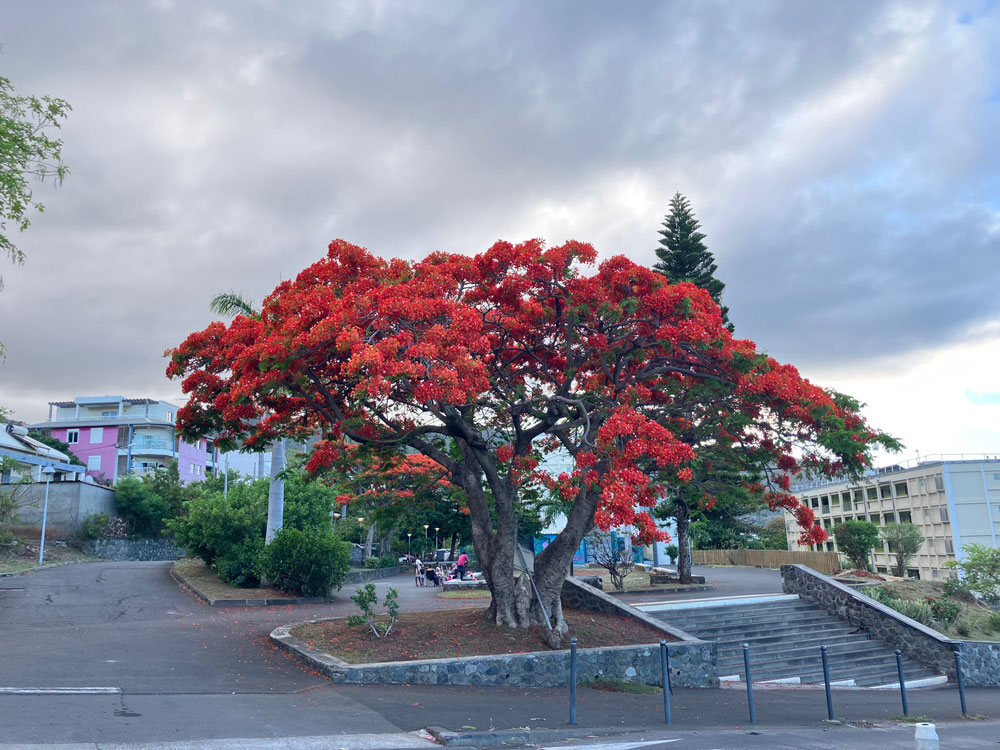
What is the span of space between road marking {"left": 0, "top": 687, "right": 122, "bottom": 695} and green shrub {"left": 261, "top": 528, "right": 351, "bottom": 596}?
1122cm

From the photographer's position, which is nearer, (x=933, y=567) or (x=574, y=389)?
(x=574, y=389)

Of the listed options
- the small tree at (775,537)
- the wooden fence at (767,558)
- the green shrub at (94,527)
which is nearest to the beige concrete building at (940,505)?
the wooden fence at (767,558)

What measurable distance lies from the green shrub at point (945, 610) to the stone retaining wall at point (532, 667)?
10888 millimetres

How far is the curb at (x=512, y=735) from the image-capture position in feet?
27.0

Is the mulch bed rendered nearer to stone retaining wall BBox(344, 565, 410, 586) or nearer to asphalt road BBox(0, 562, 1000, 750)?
asphalt road BBox(0, 562, 1000, 750)

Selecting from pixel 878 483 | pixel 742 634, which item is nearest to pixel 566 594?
pixel 742 634

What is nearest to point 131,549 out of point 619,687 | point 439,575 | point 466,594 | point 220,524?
point 439,575

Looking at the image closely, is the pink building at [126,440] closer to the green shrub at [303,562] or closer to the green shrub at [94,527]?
the green shrub at [94,527]

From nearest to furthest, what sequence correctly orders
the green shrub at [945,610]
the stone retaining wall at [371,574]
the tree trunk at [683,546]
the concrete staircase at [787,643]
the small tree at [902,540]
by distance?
the concrete staircase at [787,643] < the green shrub at [945,610] < the tree trunk at [683,546] < the stone retaining wall at [371,574] < the small tree at [902,540]

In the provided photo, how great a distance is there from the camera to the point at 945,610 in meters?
20.9

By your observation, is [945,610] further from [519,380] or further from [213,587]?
[213,587]

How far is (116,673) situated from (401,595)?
48.4ft

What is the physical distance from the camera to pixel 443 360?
11492 mm

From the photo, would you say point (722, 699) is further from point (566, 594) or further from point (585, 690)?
point (566, 594)
